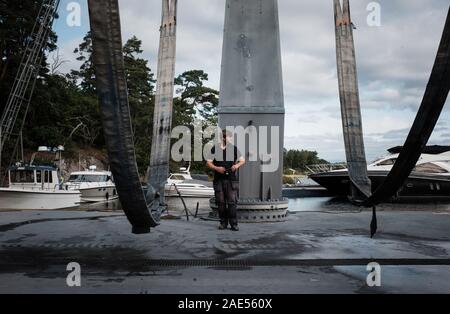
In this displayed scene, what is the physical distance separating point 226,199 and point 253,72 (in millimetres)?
2297

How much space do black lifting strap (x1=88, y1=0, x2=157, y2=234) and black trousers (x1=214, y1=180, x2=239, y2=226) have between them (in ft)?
9.80

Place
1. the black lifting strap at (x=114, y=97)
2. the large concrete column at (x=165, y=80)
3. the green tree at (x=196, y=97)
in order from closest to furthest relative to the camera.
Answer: the black lifting strap at (x=114, y=97)
the large concrete column at (x=165, y=80)
the green tree at (x=196, y=97)

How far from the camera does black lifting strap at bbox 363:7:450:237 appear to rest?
11.9ft

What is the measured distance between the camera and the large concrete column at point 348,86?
7877 millimetres

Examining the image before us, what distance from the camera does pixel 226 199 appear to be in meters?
7.31

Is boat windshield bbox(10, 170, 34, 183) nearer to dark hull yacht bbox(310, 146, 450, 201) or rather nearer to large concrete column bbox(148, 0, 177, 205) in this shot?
dark hull yacht bbox(310, 146, 450, 201)

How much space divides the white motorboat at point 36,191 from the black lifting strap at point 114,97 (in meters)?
21.1

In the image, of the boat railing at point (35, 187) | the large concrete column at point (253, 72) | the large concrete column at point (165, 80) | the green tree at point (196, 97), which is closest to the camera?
the large concrete column at point (165, 80)

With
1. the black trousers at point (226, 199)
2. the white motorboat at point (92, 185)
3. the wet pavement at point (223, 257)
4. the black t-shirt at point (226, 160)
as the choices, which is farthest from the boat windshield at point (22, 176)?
the black trousers at point (226, 199)

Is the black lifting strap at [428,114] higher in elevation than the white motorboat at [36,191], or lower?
higher

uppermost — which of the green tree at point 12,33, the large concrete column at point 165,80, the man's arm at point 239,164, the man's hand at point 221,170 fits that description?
the green tree at point 12,33

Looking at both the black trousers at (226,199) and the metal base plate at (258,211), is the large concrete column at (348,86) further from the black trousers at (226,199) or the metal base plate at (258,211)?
the black trousers at (226,199)

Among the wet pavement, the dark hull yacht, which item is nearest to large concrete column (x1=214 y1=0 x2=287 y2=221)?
the wet pavement

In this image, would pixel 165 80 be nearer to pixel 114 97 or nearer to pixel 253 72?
pixel 253 72
